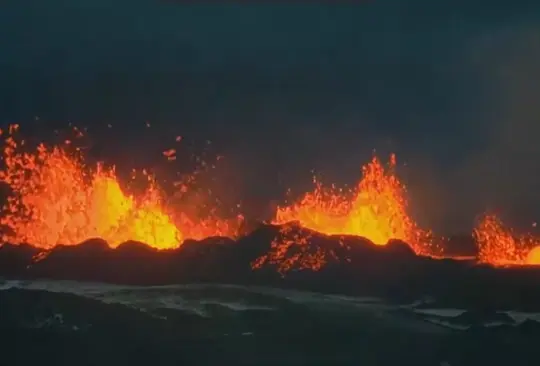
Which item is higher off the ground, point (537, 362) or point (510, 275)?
point (510, 275)

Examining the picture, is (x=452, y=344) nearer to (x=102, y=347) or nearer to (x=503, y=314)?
(x=503, y=314)

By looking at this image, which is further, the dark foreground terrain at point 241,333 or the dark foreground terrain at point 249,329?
the dark foreground terrain at point 249,329

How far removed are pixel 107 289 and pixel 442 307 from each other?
59969mm

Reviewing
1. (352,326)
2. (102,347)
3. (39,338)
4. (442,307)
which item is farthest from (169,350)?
(442,307)

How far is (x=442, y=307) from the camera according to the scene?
19062cm

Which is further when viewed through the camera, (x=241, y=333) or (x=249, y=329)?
(x=249, y=329)

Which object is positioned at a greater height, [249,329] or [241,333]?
[249,329]

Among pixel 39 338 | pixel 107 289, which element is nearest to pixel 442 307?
pixel 107 289

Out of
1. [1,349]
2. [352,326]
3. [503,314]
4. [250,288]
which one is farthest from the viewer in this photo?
[250,288]

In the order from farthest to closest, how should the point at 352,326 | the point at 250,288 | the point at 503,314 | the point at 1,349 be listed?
1. the point at 250,288
2. the point at 503,314
3. the point at 352,326
4. the point at 1,349

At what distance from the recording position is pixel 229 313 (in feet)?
523

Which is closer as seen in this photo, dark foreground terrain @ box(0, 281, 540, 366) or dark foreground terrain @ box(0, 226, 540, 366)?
dark foreground terrain @ box(0, 281, 540, 366)

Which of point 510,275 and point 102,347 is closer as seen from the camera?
point 102,347

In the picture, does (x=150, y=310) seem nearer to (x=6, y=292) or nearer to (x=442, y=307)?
(x=6, y=292)
